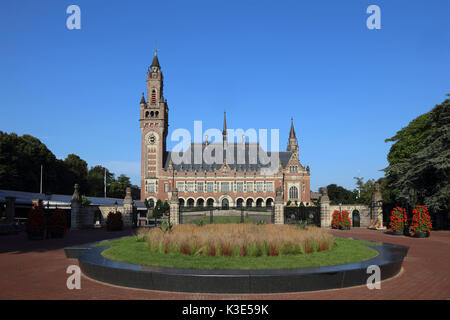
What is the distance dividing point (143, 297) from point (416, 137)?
39.1 m

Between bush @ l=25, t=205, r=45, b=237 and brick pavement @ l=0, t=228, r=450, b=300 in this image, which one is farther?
bush @ l=25, t=205, r=45, b=237

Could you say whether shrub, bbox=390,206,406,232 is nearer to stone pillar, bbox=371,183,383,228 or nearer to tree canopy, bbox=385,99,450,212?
tree canopy, bbox=385,99,450,212

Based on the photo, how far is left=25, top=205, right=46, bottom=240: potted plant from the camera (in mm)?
18953

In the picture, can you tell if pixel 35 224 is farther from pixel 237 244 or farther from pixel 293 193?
pixel 293 193

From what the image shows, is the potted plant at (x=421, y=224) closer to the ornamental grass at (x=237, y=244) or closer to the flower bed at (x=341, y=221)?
the flower bed at (x=341, y=221)

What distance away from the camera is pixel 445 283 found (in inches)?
324

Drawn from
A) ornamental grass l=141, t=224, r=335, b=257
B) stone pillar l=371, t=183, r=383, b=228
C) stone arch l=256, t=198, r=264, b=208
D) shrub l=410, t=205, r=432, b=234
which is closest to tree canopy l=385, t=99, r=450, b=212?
stone pillar l=371, t=183, r=383, b=228

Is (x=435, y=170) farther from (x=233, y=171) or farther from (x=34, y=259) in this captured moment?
(x=233, y=171)

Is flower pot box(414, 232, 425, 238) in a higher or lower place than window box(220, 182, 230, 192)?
lower

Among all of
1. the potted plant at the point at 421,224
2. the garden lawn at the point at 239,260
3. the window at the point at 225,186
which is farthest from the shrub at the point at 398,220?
the window at the point at 225,186

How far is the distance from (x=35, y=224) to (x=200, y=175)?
53.5 m

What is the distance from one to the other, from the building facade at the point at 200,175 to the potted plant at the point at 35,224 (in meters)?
49.3

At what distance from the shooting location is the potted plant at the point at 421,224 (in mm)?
21344

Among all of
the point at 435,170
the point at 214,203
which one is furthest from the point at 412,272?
the point at 214,203
